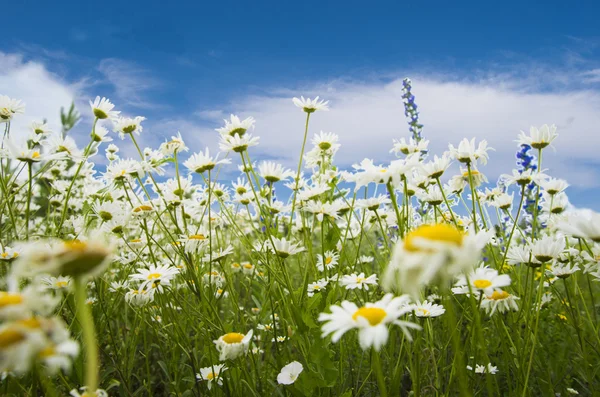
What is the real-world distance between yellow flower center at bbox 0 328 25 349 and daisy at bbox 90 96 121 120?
6.33 feet

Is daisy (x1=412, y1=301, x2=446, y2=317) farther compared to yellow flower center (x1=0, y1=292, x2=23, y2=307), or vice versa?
daisy (x1=412, y1=301, x2=446, y2=317)

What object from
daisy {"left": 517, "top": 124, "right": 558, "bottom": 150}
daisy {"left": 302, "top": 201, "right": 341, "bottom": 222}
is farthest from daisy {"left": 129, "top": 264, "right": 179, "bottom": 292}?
daisy {"left": 517, "top": 124, "right": 558, "bottom": 150}

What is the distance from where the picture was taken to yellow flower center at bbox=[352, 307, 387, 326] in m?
0.95

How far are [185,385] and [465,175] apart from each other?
1.78 m

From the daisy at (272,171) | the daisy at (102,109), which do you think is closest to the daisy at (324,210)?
the daisy at (272,171)

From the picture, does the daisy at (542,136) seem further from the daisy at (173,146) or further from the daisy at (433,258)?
the daisy at (173,146)

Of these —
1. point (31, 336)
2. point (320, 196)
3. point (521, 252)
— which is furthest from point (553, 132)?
point (31, 336)

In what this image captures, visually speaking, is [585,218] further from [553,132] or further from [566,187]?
[566,187]

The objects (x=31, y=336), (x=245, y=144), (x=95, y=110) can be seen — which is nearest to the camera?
(x=31, y=336)

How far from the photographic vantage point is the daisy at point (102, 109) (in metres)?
2.37

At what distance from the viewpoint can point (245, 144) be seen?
80.7 inches

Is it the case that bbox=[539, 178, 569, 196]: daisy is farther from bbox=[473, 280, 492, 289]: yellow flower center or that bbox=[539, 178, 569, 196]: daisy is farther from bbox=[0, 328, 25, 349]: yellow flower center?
bbox=[0, 328, 25, 349]: yellow flower center

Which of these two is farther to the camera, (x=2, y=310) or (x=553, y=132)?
(x=553, y=132)

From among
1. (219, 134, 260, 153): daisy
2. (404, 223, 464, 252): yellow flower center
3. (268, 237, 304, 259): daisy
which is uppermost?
(219, 134, 260, 153): daisy
